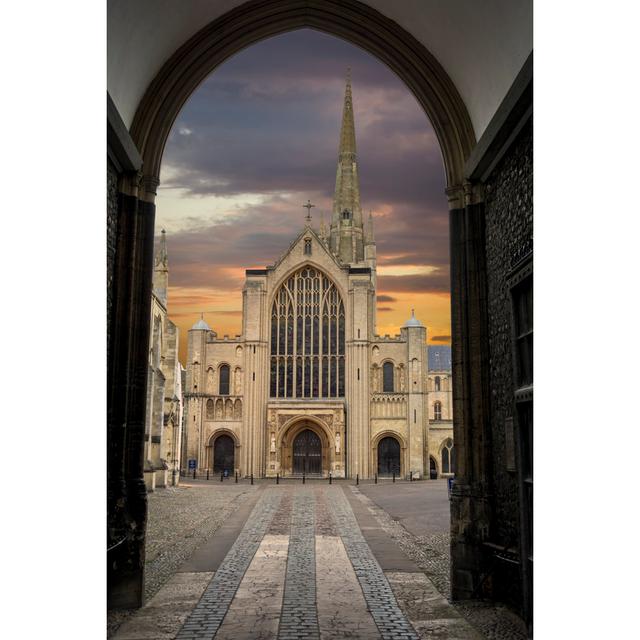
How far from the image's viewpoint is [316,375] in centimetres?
4544

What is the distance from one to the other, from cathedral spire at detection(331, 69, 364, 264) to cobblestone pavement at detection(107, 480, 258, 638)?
97.2 feet

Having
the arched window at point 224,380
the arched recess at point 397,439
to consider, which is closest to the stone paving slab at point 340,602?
the arched recess at point 397,439

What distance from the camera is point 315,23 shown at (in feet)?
31.3

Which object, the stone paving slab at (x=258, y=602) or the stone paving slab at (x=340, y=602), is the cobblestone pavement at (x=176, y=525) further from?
the stone paving slab at (x=340, y=602)

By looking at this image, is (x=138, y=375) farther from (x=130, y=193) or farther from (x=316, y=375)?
(x=316, y=375)

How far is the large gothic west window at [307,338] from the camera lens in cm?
4534

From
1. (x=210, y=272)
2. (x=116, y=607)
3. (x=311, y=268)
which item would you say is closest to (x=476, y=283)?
(x=116, y=607)

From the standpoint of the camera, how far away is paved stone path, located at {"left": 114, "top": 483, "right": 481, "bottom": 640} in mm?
6957

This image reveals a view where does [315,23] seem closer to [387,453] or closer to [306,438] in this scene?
[306,438]

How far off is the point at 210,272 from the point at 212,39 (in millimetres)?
33799

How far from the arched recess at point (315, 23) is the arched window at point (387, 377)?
37.0 metres

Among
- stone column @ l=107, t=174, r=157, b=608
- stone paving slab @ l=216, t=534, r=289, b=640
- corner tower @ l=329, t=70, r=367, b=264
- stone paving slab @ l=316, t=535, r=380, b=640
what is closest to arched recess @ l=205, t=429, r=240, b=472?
corner tower @ l=329, t=70, r=367, b=264

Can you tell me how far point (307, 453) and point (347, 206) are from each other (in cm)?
2182

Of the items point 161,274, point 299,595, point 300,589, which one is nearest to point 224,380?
point 161,274
